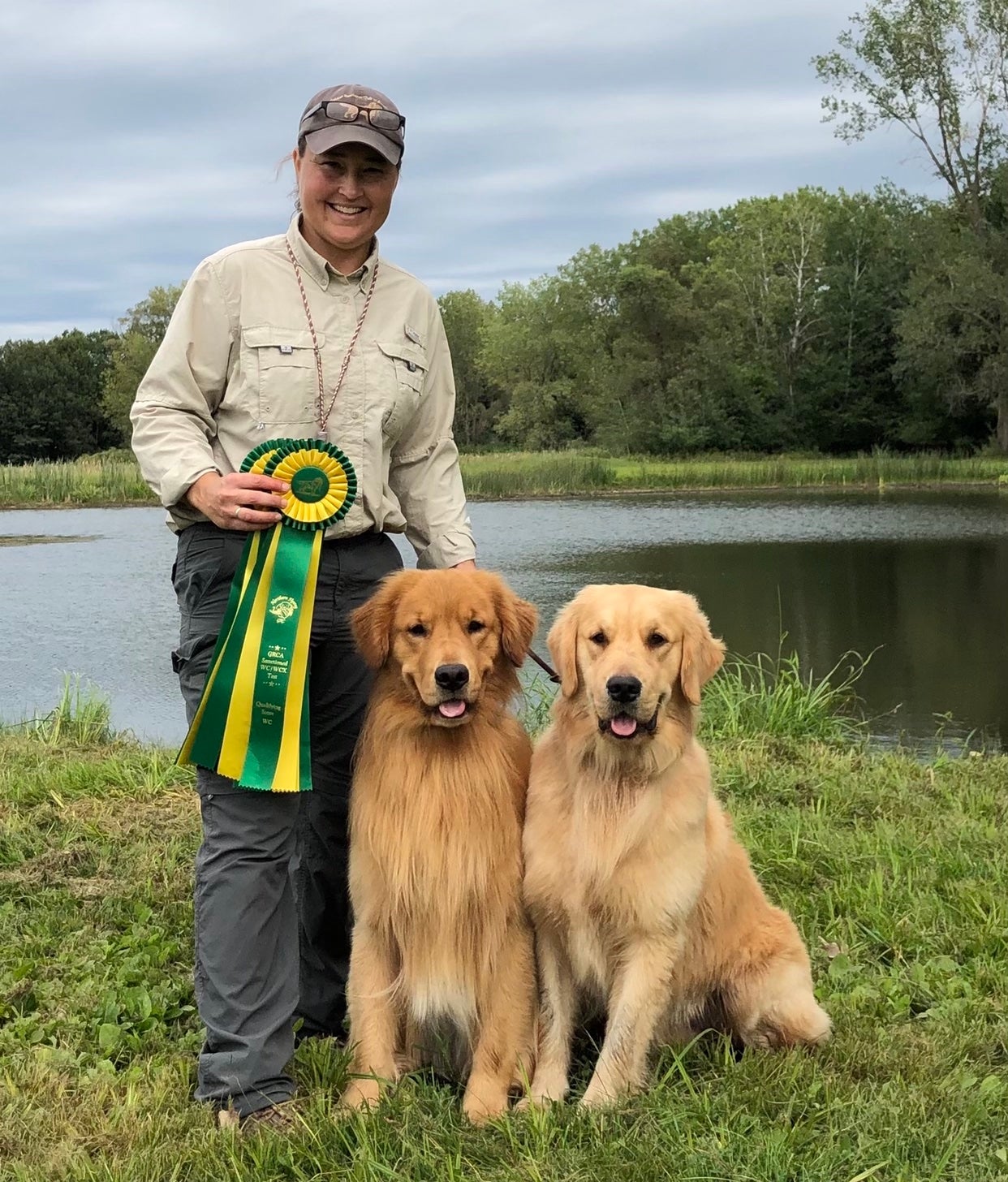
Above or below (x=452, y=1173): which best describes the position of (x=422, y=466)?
above

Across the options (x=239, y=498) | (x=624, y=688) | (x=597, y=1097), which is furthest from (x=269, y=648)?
(x=597, y=1097)

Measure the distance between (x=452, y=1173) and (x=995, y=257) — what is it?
37638 mm

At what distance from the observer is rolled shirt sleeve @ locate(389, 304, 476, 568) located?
345cm

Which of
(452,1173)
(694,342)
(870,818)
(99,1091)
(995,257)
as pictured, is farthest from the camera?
(694,342)

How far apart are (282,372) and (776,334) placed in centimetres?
4526

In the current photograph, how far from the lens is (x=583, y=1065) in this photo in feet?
10.3

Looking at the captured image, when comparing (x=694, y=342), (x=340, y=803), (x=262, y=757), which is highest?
(x=694, y=342)

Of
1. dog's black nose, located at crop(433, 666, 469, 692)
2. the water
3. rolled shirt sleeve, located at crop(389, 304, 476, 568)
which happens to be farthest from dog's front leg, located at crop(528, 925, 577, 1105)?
the water

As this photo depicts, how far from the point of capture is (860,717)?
8.29 m

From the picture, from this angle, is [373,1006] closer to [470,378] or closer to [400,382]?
[400,382]

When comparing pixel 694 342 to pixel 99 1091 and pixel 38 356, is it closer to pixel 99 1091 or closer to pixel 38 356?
pixel 38 356

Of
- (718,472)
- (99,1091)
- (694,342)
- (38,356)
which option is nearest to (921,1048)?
(99,1091)

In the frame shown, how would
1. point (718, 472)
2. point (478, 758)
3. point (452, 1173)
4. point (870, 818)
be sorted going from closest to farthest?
point (452, 1173), point (478, 758), point (870, 818), point (718, 472)

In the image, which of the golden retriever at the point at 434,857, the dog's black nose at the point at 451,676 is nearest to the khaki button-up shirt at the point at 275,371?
the golden retriever at the point at 434,857
